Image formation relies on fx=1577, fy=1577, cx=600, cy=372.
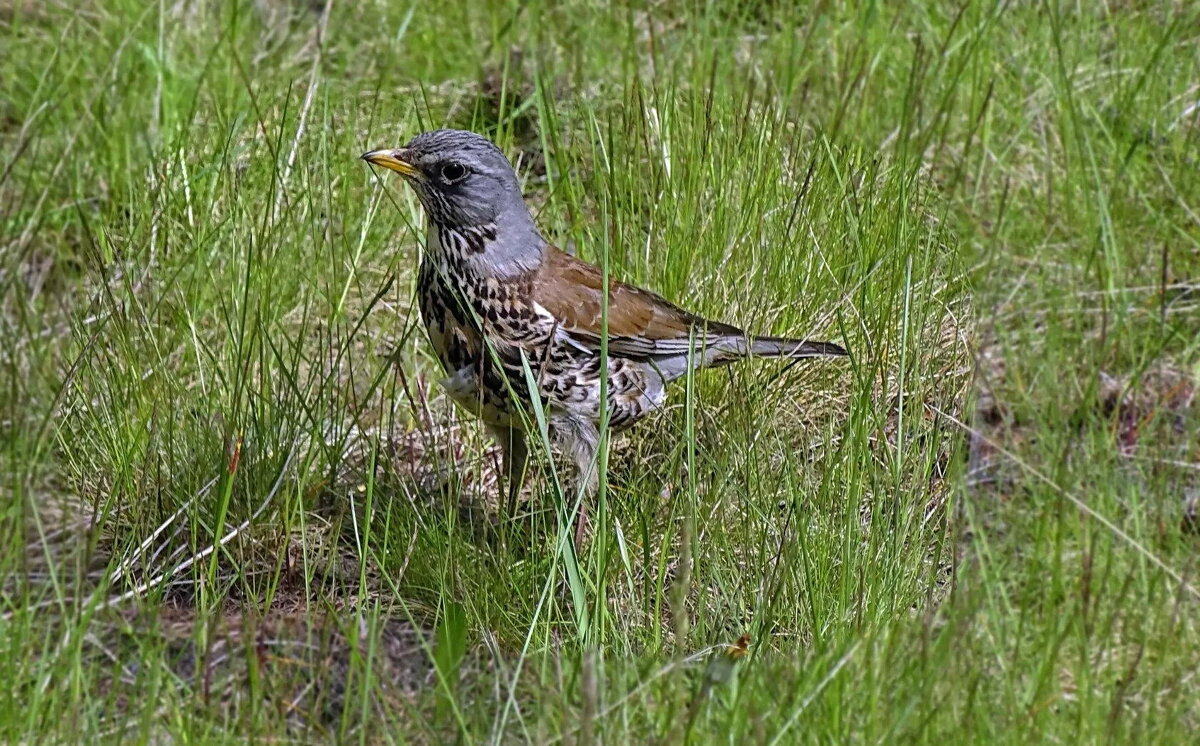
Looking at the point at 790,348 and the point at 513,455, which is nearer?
the point at 790,348

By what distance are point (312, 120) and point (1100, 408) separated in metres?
2.43

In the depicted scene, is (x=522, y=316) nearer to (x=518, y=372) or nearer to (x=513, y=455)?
(x=518, y=372)

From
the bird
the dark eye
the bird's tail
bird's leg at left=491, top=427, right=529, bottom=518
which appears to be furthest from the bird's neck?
the bird's tail

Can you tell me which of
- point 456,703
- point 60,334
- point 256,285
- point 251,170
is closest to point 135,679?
point 456,703

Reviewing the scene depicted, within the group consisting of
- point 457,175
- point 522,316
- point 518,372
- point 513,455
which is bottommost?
point 513,455

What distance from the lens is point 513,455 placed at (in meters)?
3.97

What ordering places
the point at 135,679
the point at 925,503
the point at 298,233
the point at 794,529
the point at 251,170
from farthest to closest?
the point at 251,170 < the point at 298,233 < the point at 925,503 < the point at 794,529 < the point at 135,679

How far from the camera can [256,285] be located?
3.90 meters

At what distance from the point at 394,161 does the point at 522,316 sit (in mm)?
492

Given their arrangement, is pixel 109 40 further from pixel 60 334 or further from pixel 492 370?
pixel 492 370

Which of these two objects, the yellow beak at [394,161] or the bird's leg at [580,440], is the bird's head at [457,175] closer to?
the yellow beak at [394,161]

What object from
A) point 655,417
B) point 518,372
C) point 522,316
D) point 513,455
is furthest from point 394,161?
point 655,417

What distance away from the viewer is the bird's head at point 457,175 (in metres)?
3.88

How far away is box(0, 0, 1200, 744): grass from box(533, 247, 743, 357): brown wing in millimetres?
158
